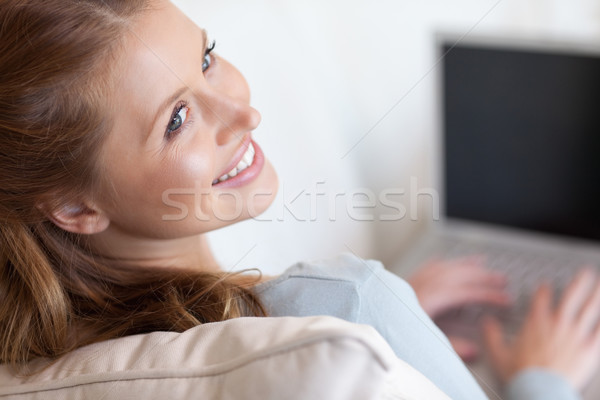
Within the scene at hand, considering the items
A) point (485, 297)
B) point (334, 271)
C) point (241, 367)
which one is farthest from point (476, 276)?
point (241, 367)

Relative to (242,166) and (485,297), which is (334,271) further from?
(485,297)

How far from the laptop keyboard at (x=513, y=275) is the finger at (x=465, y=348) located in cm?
2

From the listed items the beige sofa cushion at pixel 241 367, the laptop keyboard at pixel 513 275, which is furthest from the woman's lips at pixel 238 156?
the laptop keyboard at pixel 513 275

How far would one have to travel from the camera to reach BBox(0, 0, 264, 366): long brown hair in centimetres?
60

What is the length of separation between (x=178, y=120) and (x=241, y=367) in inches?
11.6

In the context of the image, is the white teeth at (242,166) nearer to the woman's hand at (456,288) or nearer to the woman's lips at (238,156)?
the woman's lips at (238,156)

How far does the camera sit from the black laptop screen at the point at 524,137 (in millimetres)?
1258

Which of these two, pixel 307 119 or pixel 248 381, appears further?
pixel 307 119

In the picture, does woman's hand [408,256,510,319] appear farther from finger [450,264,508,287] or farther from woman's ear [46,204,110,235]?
woman's ear [46,204,110,235]

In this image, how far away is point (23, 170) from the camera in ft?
2.14

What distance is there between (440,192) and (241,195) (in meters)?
0.80

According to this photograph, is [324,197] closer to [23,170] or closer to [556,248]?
[556,248]

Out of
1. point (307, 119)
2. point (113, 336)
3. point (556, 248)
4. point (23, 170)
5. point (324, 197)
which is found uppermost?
point (23, 170)

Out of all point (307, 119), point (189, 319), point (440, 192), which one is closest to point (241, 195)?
point (189, 319)
